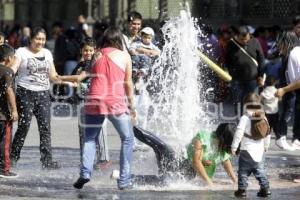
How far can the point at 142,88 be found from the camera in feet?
39.8

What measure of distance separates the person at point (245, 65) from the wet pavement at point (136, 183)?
6.58 ft

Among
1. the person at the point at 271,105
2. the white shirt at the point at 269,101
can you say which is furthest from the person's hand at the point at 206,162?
the white shirt at the point at 269,101

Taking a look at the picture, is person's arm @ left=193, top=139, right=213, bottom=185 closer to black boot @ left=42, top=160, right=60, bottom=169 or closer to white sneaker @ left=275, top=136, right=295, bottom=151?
black boot @ left=42, top=160, right=60, bottom=169

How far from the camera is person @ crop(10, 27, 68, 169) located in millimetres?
10656

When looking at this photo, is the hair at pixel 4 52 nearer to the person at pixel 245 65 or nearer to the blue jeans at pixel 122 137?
the blue jeans at pixel 122 137

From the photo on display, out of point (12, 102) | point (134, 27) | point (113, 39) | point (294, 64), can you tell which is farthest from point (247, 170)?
point (134, 27)

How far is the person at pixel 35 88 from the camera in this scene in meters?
10.7

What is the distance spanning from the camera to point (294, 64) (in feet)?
36.5

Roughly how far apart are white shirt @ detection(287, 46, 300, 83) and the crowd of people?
1cm

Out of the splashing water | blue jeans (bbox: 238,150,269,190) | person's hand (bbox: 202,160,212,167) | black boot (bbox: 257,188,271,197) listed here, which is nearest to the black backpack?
blue jeans (bbox: 238,150,269,190)

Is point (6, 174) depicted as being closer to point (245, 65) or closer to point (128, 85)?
point (128, 85)

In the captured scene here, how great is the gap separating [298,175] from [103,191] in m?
2.45

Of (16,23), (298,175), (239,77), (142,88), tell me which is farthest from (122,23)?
(298,175)

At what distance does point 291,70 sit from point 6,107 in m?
3.44
